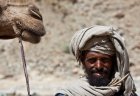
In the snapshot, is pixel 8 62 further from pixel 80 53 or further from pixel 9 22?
pixel 80 53

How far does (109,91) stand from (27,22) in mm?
1553

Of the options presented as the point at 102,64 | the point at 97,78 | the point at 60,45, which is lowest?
the point at 60,45

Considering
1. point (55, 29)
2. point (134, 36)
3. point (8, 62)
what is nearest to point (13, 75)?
point (8, 62)

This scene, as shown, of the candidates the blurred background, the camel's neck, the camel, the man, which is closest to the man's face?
the man

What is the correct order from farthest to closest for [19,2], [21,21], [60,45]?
[60,45] < [19,2] < [21,21]

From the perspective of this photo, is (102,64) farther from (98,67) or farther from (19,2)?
(19,2)

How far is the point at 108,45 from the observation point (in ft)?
16.6

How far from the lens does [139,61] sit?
1728 cm

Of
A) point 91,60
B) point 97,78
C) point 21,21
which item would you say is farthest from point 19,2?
point 97,78

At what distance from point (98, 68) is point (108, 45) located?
0.22 meters

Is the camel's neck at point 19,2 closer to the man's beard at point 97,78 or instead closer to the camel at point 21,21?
the camel at point 21,21

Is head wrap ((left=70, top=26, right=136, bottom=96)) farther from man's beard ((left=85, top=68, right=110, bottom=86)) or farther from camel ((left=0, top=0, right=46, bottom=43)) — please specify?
camel ((left=0, top=0, right=46, bottom=43))

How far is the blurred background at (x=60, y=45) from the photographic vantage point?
53.1 ft

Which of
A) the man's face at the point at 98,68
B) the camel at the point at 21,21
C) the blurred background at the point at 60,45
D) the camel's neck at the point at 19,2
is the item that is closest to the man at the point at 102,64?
the man's face at the point at 98,68
